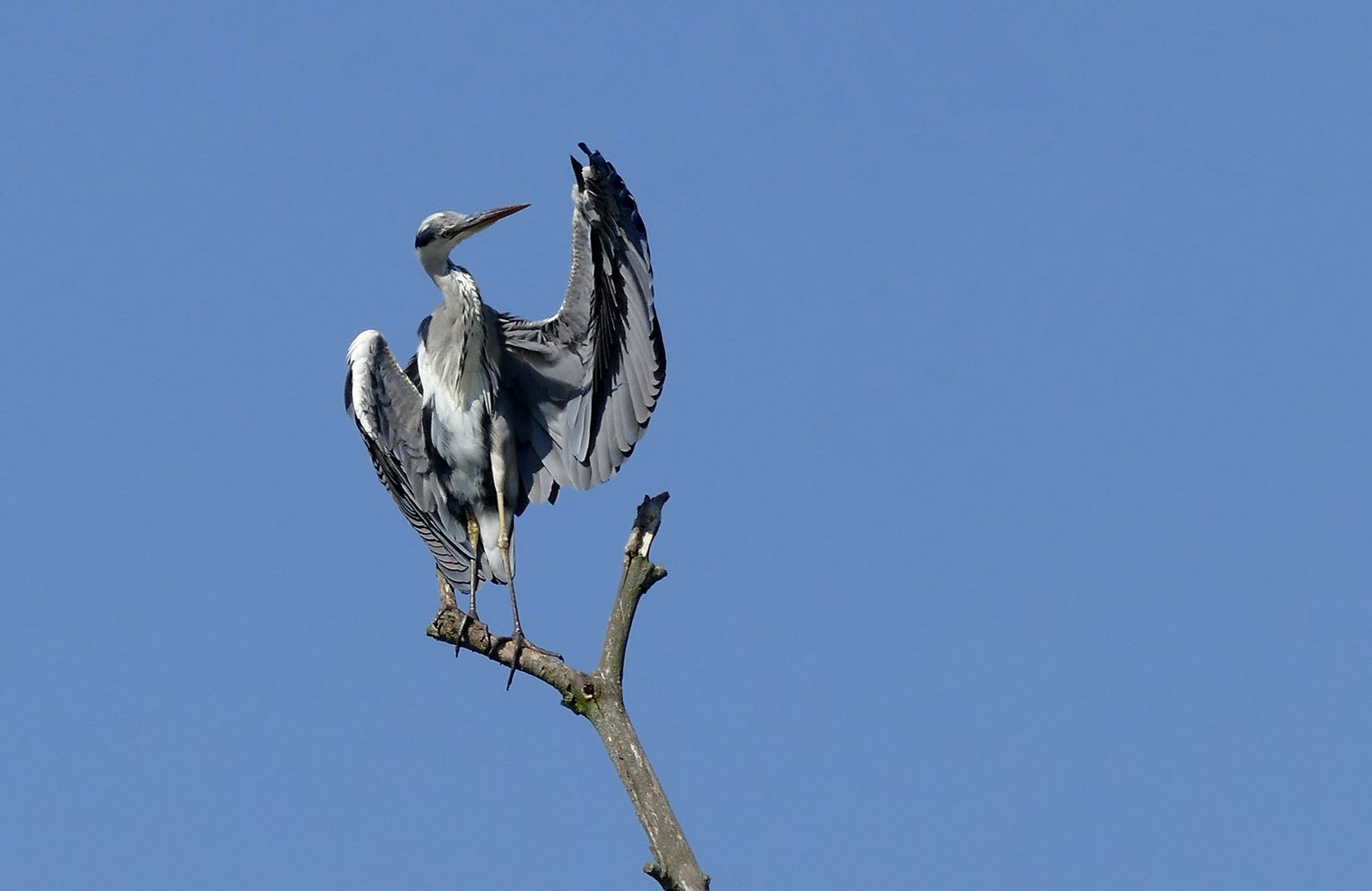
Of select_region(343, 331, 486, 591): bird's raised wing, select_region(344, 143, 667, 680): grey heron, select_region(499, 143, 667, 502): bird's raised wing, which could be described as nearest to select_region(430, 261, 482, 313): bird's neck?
select_region(344, 143, 667, 680): grey heron

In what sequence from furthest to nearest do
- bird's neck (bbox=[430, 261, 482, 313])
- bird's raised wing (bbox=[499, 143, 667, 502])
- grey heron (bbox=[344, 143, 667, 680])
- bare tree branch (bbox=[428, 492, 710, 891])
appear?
1. bird's neck (bbox=[430, 261, 482, 313])
2. grey heron (bbox=[344, 143, 667, 680])
3. bird's raised wing (bbox=[499, 143, 667, 502])
4. bare tree branch (bbox=[428, 492, 710, 891])

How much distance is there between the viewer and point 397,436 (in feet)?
37.3

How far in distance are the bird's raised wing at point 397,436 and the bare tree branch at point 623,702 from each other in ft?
6.43

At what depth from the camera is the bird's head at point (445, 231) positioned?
10.9 m

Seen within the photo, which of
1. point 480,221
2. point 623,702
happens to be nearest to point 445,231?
point 480,221

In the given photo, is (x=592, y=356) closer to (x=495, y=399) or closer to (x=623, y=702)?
(x=495, y=399)

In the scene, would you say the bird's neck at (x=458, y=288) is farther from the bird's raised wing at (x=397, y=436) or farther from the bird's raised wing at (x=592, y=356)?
the bird's raised wing at (x=397, y=436)

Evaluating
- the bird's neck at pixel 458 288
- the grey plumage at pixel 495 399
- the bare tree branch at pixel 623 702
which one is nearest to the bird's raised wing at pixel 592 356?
the grey plumage at pixel 495 399

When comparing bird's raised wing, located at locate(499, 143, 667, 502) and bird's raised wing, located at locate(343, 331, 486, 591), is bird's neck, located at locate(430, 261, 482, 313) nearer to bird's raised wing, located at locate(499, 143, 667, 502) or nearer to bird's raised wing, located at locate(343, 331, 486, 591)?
bird's raised wing, located at locate(499, 143, 667, 502)

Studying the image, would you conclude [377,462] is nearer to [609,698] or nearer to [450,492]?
[450,492]

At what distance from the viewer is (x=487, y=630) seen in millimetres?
10000

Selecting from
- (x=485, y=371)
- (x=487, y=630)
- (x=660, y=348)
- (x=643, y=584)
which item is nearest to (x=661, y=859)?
(x=643, y=584)

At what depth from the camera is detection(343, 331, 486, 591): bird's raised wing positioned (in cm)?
1104

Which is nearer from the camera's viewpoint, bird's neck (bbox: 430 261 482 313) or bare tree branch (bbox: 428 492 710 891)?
bare tree branch (bbox: 428 492 710 891)
